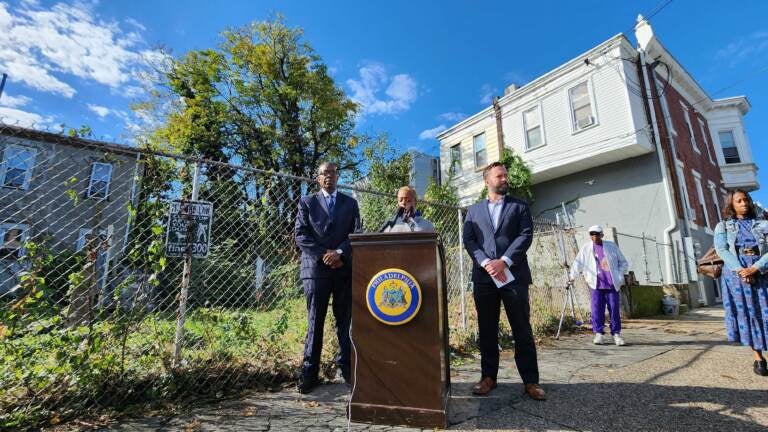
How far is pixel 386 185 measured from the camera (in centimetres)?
1767

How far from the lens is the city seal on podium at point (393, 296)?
2.37 m

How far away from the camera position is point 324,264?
318 centimetres

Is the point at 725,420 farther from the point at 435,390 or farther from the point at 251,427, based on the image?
the point at 251,427

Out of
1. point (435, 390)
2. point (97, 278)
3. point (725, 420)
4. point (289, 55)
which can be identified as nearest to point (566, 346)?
point (725, 420)

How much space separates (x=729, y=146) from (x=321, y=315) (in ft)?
72.5

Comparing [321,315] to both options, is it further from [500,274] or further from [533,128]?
[533,128]

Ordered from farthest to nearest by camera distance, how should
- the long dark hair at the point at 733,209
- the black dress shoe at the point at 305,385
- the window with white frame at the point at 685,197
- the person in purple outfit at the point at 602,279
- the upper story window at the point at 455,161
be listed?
the upper story window at the point at 455,161
the window with white frame at the point at 685,197
the person in purple outfit at the point at 602,279
the long dark hair at the point at 733,209
the black dress shoe at the point at 305,385

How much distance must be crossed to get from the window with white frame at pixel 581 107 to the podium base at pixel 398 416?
1293 cm

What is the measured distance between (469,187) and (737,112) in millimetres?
12983

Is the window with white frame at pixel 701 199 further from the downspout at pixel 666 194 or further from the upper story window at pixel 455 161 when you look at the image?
the upper story window at pixel 455 161

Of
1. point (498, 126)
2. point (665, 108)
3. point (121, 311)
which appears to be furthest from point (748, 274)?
point (498, 126)

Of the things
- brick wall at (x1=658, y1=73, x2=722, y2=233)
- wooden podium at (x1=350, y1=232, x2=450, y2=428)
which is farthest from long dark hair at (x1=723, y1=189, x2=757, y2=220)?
brick wall at (x1=658, y1=73, x2=722, y2=233)

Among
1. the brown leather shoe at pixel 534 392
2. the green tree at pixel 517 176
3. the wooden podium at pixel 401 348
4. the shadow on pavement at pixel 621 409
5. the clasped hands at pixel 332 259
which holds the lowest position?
the shadow on pavement at pixel 621 409

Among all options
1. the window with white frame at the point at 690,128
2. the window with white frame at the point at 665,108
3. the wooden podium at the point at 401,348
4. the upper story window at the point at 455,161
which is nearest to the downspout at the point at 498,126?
the upper story window at the point at 455,161
